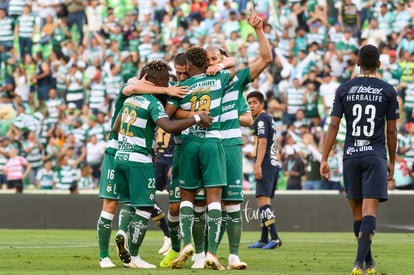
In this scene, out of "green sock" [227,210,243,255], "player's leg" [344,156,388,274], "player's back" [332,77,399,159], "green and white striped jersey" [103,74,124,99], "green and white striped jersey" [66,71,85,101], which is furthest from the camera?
"green and white striped jersey" [66,71,85,101]

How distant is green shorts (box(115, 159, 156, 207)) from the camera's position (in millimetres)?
12664

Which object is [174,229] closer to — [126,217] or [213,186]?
[126,217]

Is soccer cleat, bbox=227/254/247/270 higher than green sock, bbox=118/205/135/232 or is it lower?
lower

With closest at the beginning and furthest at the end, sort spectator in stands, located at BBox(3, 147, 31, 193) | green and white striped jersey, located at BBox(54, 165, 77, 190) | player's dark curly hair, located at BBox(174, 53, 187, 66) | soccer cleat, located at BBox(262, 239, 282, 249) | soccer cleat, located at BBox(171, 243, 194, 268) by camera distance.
Answer: soccer cleat, located at BBox(171, 243, 194, 268), player's dark curly hair, located at BBox(174, 53, 187, 66), soccer cleat, located at BBox(262, 239, 282, 249), spectator in stands, located at BBox(3, 147, 31, 193), green and white striped jersey, located at BBox(54, 165, 77, 190)

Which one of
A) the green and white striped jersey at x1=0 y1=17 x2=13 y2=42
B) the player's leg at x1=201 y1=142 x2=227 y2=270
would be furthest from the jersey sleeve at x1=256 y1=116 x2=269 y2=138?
the green and white striped jersey at x1=0 y1=17 x2=13 y2=42

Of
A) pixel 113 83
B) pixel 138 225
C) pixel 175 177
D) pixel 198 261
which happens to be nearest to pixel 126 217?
pixel 138 225

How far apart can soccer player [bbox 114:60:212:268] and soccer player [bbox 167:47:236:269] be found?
35 centimetres

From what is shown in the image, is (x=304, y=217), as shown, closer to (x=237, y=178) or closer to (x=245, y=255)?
(x=245, y=255)

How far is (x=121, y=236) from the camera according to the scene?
12.5m

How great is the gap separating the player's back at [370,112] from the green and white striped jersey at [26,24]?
21.1 m

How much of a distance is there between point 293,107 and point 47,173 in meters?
6.36

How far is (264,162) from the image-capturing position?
18031 millimetres

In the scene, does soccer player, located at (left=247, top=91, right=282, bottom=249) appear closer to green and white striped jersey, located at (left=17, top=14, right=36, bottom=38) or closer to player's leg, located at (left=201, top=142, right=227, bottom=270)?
player's leg, located at (left=201, top=142, right=227, bottom=270)

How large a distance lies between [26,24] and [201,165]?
65.4ft
